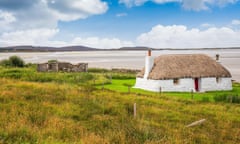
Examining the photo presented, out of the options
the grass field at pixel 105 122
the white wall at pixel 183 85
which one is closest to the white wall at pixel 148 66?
the white wall at pixel 183 85

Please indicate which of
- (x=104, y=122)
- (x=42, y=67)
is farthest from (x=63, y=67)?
(x=104, y=122)

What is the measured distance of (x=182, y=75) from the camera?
101ft

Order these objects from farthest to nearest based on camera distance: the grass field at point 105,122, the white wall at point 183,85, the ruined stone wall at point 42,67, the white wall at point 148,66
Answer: the ruined stone wall at point 42,67
the white wall at point 148,66
the white wall at point 183,85
the grass field at point 105,122

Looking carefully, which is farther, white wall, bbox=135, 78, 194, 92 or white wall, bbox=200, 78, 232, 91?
white wall, bbox=200, 78, 232, 91

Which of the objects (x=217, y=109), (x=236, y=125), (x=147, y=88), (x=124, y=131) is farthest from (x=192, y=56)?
(x=124, y=131)

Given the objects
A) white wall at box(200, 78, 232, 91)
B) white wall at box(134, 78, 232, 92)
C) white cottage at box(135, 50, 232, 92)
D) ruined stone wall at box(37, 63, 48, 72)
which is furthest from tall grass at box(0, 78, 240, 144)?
ruined stone wall at box(37, 63, 48, 72)

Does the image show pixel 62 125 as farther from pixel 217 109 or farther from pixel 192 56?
pixel 192 56

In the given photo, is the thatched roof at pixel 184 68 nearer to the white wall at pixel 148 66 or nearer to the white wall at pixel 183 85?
the white wall at pixel 148 66

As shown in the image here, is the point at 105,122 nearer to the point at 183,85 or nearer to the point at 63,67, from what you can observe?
the point at 183,85

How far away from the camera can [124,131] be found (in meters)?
9.56

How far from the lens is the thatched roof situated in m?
30.8

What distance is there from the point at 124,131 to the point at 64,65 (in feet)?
161

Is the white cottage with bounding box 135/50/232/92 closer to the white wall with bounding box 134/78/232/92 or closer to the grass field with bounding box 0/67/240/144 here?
the white wall with bounding box 134/78/232/92

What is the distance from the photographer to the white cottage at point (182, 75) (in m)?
30.5
